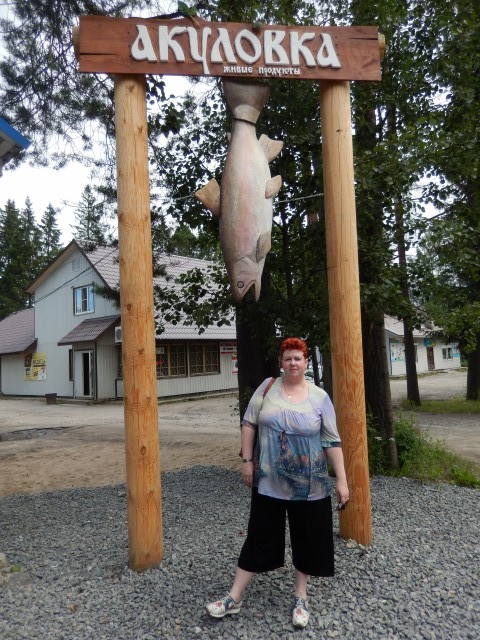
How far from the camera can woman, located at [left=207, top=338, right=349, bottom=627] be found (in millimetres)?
2904

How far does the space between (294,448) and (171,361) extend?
60.2ft

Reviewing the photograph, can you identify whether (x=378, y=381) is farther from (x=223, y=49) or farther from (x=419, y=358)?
(x=419, y=358)

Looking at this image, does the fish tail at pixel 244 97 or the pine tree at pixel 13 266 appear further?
Result: the pine tree at pixel 13 266

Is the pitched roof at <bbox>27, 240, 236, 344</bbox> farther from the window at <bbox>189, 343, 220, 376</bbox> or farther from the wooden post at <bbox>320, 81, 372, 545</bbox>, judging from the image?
the wooden post at <bbox>320, 81, 372, 545</bbox>

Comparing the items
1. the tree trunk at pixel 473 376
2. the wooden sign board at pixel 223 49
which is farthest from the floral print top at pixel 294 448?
the tree trunk at pixel 473 376

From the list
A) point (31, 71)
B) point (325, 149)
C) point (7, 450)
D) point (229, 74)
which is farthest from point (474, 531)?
point (7, 450)

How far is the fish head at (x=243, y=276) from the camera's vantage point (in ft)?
11.9

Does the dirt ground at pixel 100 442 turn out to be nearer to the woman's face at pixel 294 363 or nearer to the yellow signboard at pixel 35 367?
the woman's face at pixel 294 363

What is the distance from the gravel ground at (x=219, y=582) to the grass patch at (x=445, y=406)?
10444 millimetres

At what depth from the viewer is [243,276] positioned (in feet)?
11.9

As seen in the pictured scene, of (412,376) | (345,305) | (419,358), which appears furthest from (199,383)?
(419,358)

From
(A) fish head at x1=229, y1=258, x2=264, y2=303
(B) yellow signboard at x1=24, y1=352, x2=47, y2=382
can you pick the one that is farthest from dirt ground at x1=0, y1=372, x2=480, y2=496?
(B) yellow signboard at x1=24, y1=352, x2=47, y2=382

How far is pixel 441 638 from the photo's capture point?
2.67 metres

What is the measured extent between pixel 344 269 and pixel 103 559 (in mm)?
2697
